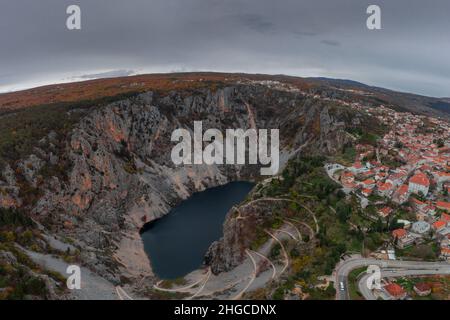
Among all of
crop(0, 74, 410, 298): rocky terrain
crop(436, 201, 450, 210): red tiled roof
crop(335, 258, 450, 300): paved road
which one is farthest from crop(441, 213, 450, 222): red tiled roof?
crop(0, 74, 410, 298): rocky terrain

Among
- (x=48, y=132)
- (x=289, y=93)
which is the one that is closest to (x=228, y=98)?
(x=289, y=93)

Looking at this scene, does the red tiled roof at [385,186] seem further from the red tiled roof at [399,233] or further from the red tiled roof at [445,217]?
the red tiled roof at [399,233]

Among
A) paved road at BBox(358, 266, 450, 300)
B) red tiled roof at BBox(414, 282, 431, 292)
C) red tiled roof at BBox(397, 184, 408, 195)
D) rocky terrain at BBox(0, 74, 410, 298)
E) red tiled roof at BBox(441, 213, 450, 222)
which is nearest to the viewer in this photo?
red tiled roof at BBox(414, 282, 431, 292)

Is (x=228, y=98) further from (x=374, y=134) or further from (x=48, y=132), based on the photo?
(x=48, y=132)

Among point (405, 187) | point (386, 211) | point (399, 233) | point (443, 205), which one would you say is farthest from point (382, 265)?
point (405, 187)

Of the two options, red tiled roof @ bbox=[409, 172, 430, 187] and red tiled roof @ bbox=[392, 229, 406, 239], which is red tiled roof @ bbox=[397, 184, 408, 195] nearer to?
red tiled roof @ bbox=[409, 172, 430, 187]
